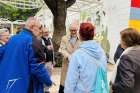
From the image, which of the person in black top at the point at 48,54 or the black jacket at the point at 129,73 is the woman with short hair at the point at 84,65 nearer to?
the black jacket at the point at 129,73

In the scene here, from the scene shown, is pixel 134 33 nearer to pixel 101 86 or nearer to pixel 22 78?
pixel 101 86

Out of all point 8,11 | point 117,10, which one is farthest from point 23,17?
point 117,10

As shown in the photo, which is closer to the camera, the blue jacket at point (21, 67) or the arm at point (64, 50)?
the blue jacket at point (21, 67)

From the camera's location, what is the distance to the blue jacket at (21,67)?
17.5 feet

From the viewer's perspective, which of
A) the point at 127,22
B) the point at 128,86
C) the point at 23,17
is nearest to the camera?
the point at 128,86

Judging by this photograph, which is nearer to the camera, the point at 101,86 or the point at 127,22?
the point at 101,86

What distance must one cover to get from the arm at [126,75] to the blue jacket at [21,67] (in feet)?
3.32

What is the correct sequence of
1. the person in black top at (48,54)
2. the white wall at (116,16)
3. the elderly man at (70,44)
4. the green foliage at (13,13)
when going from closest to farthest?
1. the elderly man at (70,44)
2. the white wall at (116,16)
3. the person in black top at (48,54)
4. the green foliage at (13,13)

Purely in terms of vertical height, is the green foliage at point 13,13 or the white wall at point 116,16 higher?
the white wall at point 116,16

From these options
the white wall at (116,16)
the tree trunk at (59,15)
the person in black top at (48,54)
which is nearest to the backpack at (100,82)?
the person in black top at (48,54)

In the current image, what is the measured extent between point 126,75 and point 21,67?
1.34m

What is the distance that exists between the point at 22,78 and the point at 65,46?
6.95 feet

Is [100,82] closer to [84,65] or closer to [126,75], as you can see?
[84,65]

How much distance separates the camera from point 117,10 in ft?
27.7
